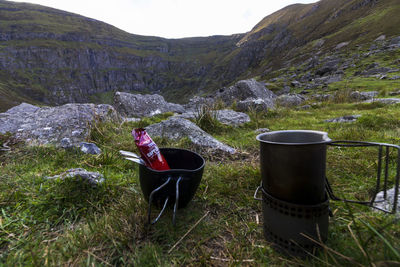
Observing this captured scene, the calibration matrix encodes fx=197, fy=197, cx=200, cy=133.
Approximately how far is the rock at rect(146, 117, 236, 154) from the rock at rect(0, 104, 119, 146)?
58.3 inches

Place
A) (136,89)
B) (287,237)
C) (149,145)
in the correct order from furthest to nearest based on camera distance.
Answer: (136,89)
(149,145)
(287,237)

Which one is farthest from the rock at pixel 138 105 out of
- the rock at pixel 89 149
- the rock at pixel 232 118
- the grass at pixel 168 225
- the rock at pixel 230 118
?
the grass at pixel 168 225

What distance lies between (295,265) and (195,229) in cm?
71

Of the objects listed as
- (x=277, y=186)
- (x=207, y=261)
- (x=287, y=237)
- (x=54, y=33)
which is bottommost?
(x=207, y=261)

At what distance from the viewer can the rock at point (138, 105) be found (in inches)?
356

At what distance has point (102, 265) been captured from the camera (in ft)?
3.87

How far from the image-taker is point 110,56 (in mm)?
173375

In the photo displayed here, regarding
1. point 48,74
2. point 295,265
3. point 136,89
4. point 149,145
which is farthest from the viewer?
point 136,89

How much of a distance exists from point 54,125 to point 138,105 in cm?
511

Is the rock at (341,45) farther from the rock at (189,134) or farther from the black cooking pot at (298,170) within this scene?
the black cooking pot at (298,170)

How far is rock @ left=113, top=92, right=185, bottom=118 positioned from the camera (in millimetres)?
9031

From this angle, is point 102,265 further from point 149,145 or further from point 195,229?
point 149,145

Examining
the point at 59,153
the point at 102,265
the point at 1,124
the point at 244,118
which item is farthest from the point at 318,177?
the point at 1,124

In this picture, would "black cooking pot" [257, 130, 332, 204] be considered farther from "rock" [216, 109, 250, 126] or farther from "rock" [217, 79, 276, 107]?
"rock" [217, 79, 276, 107]
